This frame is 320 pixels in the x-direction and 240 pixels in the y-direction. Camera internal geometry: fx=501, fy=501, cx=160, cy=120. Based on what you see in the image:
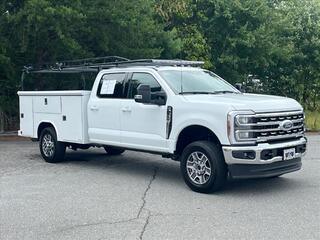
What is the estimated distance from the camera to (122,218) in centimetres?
634

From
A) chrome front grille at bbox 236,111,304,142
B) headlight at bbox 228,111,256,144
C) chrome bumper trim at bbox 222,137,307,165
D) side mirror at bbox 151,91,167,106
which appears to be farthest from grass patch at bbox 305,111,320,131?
headlight at bbox 228,111,256,144

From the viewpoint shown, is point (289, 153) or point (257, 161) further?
point (289, 153)

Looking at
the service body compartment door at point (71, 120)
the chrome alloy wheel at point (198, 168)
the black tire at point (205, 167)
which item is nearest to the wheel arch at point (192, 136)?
the black tire at point (205, 167)

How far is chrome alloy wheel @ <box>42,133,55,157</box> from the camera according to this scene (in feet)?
35.0

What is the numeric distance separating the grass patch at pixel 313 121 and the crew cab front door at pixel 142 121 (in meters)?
9.90

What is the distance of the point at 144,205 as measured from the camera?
22.9 ft

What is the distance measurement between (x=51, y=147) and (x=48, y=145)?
0.13 m

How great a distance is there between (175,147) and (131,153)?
154 inches

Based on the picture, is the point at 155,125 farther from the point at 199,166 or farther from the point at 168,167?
the point at 168,167

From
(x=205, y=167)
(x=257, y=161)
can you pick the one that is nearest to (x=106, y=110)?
(x=205, y=167)

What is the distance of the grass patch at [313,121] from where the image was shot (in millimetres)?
17347

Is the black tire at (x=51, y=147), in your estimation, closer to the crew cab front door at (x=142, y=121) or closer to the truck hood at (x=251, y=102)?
the crew cab front door at (x=142, y=121)

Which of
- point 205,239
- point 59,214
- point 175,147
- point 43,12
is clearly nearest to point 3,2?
point 43,12

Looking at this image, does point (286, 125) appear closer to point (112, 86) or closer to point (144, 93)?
point (144, 93)
